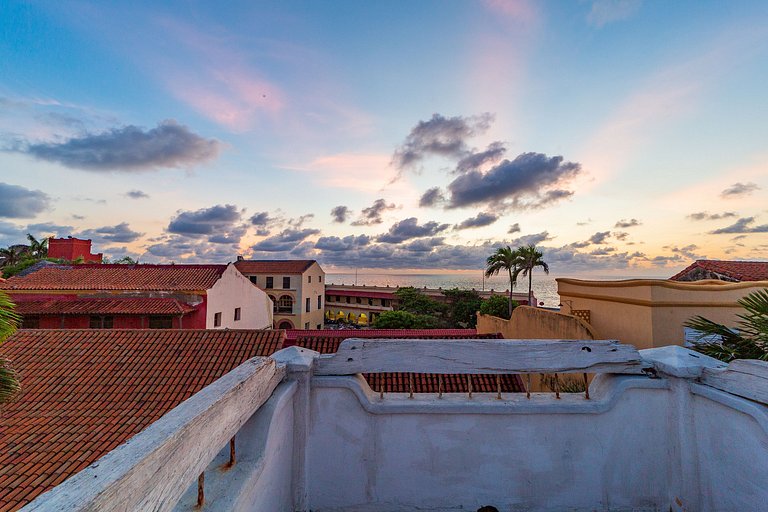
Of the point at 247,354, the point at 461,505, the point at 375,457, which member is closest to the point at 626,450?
the point at 461,505

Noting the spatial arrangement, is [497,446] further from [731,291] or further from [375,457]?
[731,291]

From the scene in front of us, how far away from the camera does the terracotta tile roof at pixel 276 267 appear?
4091 cm

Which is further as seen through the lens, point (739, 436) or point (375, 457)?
point (375, 457)

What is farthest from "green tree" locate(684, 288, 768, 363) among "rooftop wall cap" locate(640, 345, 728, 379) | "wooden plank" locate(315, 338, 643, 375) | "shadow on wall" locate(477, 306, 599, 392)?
"shadow on wall" locate(477, 306, 599, 392)

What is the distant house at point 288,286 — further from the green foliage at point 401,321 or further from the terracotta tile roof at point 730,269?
the terracotta tile roof at point 730,269

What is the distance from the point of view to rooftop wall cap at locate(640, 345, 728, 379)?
2.35m

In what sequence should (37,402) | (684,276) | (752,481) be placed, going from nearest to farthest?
(752,481) → (37,402) → (684,276)

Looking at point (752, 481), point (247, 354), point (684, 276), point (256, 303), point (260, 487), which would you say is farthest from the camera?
point (256, 303)

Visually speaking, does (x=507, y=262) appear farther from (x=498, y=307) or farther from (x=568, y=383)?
(x=568, y=383)

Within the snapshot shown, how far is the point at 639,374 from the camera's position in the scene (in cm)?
252

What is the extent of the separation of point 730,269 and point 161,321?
86.3 ft

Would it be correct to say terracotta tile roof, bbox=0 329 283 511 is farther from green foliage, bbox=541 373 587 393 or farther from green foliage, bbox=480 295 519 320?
green foliage, bbox=480 295 519 320

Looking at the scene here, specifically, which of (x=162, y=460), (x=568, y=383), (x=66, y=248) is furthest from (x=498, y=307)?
(x=66, y=248)

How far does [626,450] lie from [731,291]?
29.0ft
